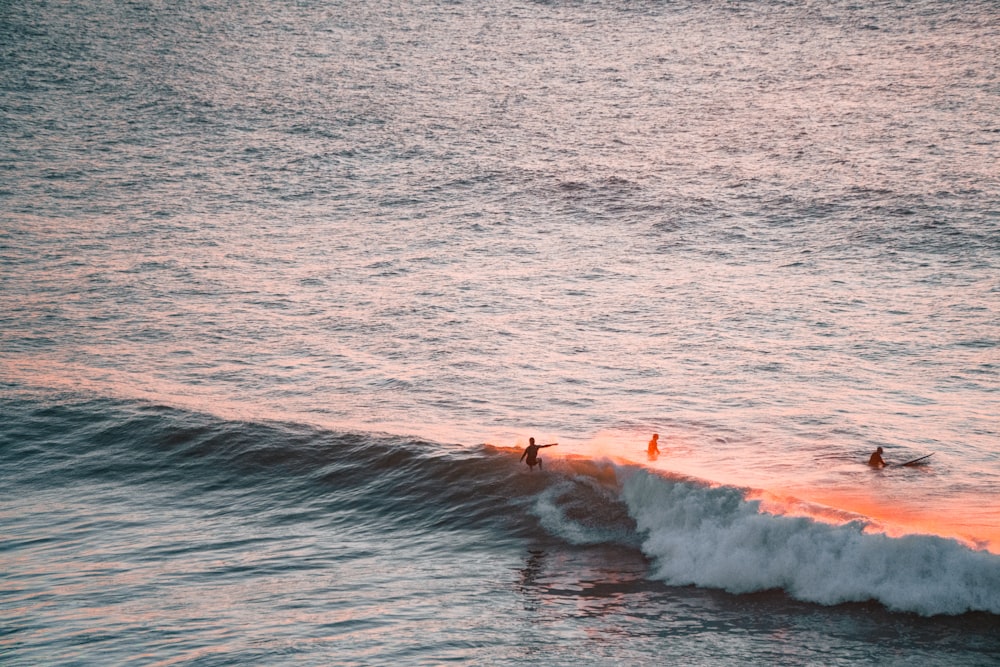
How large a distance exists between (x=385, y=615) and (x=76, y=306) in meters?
26.8

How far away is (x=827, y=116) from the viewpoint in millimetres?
49281

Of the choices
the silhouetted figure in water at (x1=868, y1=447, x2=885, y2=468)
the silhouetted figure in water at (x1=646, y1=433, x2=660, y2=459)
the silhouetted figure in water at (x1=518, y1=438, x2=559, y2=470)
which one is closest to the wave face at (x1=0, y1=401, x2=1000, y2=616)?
the silhouetted figure in water at (x1=518, y1=438, x2=559, y2=470)

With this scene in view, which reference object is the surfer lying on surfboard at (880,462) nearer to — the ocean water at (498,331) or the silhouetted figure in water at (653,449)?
the ocean water at (498,331)

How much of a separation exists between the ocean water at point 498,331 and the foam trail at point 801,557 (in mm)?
76

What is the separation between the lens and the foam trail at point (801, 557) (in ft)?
64.7

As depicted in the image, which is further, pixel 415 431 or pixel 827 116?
pixel 827 116

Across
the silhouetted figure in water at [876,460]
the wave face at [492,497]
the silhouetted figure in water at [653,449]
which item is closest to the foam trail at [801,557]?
the wave face at [492,497]

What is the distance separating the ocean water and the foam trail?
76 millimetres

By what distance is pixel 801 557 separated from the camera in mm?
21422

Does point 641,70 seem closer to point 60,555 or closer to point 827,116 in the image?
point 827,116

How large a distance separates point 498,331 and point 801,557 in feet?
57.4

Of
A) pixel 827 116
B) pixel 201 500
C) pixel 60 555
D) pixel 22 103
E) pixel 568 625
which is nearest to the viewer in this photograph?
pixel 568 625

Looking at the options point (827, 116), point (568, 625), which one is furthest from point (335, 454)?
point (827, 116)

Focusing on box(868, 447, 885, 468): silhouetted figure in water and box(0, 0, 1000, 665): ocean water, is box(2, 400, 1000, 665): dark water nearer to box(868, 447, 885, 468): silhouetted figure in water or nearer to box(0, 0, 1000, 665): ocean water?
box(0, 0, 1000, 665): ocean water
